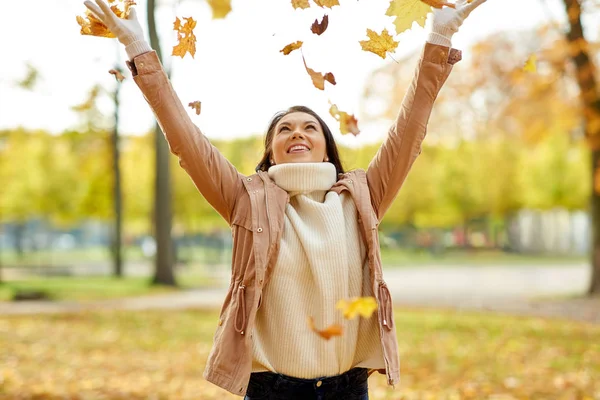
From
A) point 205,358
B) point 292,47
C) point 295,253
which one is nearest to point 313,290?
point 295,253

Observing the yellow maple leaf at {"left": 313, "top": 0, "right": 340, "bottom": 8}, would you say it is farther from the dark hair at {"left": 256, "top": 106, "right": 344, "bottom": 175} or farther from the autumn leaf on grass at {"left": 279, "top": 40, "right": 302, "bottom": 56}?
the dark hair at {"left": 256, "top": 106, "right": 344, "bottom": 175}

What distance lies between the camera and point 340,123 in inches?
113

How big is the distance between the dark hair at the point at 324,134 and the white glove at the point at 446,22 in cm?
52

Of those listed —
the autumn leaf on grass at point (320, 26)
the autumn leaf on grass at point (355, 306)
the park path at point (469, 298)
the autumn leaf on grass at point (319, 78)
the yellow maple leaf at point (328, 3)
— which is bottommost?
the park path at point (469, 298)

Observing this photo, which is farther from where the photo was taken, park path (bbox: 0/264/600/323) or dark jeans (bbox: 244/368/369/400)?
park path (bbox: 0/264/600/323)

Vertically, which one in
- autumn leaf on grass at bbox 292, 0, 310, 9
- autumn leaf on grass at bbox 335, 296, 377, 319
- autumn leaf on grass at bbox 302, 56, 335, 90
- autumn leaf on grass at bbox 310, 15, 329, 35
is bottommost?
autumn leaf on grass at bbox 335, 296, 377, 319

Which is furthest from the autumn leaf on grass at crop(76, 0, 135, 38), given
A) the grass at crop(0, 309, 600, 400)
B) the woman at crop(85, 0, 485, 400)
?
the grass at crop(0, 309, 600, 400)

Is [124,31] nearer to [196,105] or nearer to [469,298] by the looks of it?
[196,105]

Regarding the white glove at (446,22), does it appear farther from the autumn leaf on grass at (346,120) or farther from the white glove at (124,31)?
the white glove at (124,31)

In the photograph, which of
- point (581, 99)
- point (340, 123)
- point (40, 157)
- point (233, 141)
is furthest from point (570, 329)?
point (233, 141)

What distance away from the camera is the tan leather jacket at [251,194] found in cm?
233

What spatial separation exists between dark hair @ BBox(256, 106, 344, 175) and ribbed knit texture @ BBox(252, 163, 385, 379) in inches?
11.2

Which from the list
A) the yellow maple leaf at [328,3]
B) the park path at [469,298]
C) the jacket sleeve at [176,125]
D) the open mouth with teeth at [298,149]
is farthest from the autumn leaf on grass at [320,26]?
the park path at [469,298]

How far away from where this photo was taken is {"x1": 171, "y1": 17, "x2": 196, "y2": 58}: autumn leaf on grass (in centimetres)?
263
